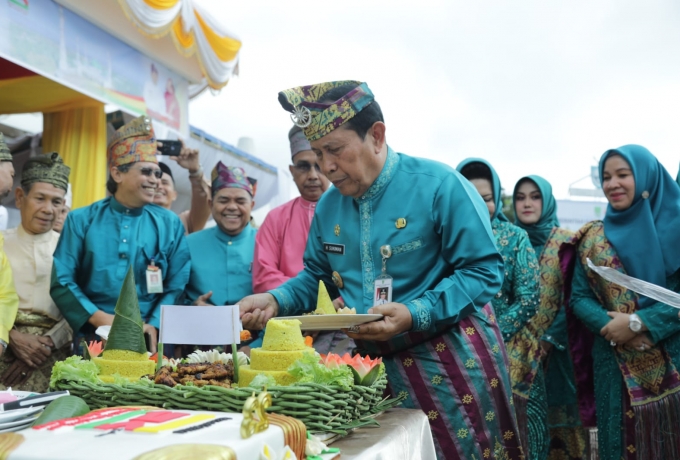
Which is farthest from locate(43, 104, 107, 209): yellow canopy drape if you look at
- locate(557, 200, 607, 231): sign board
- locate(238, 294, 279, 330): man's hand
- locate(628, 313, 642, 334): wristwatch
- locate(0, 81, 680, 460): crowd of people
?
locate(557, 200, 607, 231): sign board

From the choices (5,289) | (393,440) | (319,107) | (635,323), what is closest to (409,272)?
(319,107)

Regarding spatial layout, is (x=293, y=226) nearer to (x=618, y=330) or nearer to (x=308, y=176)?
(x=308, y=176)

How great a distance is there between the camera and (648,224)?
11.6 ft

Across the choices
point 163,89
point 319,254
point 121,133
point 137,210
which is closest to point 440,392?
point 319,254

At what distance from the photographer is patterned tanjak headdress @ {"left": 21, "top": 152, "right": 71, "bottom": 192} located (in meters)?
3.76

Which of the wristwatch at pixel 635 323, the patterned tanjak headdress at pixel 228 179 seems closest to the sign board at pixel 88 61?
the patterned tanjak headdress at pixel 228 179

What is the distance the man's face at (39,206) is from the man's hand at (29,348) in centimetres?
63

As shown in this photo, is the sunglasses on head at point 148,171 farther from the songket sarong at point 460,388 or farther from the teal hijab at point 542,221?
the teal hijab at point 542,221

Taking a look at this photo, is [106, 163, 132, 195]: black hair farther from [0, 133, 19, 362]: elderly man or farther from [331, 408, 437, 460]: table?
[331, 408, 437, 460]: table

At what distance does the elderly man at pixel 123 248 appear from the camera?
11.5ft

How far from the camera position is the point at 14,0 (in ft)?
17.0

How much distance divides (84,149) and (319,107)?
5.14 meters

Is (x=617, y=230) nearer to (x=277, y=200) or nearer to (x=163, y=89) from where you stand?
(x=163, y=89)

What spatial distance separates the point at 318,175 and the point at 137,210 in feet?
3.60
